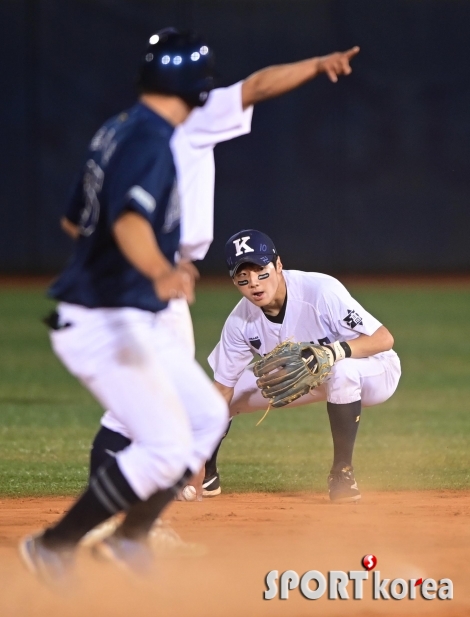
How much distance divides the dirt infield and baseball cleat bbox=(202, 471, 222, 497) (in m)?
0.11

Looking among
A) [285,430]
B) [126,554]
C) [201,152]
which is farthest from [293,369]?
[285,430]

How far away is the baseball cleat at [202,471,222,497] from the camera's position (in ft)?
18.9

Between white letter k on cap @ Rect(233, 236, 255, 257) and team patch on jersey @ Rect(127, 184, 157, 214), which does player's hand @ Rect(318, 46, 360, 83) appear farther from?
white letter k on cap @ Rect(233, 236, 255, 257)

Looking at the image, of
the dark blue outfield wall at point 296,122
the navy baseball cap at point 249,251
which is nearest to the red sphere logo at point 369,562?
the navy baseball cap at point 249,251

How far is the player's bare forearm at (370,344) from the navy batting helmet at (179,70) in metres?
2.22

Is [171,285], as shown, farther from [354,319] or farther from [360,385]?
[360,385]

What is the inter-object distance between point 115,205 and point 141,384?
59cm

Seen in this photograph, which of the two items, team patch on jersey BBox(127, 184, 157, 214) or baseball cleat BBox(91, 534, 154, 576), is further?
baseball cleat BBox(91, 534, 154, 576)

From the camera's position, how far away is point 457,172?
1912 cm

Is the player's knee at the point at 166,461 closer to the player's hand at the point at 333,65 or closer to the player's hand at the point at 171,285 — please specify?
the player's hand at the point at 171,285

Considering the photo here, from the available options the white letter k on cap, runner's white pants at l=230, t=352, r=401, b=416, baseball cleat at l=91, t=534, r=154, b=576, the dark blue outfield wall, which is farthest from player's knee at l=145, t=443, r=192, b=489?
the dark blue outfield wall

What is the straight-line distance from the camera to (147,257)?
3186 millimetres

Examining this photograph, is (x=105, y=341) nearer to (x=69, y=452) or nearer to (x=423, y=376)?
(x=69, y=452)

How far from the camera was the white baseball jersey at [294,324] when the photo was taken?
5602mm
